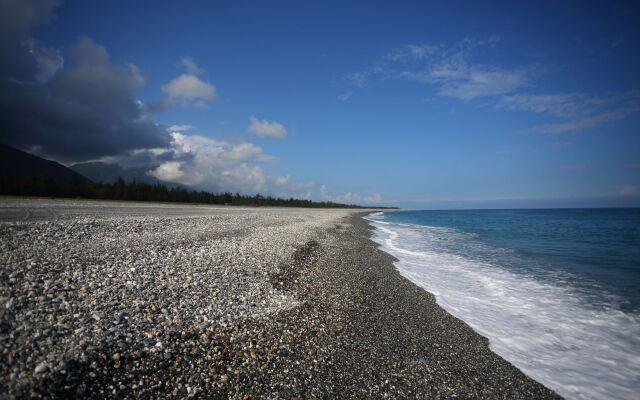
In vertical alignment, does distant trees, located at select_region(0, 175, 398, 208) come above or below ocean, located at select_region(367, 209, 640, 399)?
above

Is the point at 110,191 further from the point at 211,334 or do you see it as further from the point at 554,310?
the point at 554,310

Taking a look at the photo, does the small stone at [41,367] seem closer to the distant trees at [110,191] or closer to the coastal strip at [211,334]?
the coastal strip at [211,334]

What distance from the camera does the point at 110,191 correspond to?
51.1 metres

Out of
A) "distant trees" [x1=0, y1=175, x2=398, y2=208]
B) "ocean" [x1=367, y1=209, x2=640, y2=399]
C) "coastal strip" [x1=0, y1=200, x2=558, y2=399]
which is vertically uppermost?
"distant trees" [x1=0, y1=175, x2=398, y2=208]

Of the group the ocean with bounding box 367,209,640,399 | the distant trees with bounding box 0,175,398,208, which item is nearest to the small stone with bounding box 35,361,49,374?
the ocean with bounding box 367,209,640,399

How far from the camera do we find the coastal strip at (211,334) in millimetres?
3623

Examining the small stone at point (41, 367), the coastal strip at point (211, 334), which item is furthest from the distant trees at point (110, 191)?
the small stone at point (41, 367)

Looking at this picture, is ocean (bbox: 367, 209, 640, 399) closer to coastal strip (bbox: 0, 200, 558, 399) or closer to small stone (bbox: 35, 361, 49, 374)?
coastal strip (bbox: 0, 200, 558, 399)

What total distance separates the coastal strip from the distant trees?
45242 mm

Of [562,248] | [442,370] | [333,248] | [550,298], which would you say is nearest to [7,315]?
[442,370]

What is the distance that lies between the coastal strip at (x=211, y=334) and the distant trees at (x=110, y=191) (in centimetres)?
4524

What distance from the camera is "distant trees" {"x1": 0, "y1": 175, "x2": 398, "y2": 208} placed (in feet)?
125

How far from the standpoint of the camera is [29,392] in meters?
2.98

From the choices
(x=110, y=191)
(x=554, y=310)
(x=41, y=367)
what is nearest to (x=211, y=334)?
(x=41, y=367)
